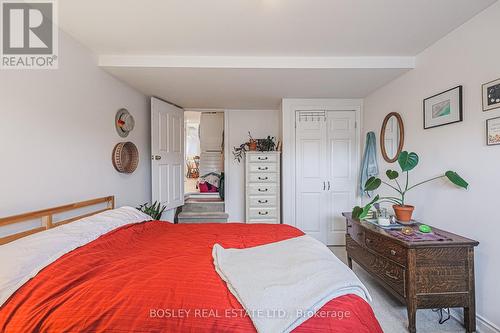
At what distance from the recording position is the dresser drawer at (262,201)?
3.59 meters

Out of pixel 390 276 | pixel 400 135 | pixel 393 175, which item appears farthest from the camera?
pixel 400 135

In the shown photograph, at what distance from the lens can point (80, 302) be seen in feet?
3.24

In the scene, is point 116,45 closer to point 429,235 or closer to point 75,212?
point 75,212

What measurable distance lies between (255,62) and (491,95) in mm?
1866

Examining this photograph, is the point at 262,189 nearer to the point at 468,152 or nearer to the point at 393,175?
the point at 393,175

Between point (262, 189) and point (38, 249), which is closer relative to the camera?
point (38, 249)

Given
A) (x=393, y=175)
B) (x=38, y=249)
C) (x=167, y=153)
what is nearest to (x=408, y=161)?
(x=393, y=175)

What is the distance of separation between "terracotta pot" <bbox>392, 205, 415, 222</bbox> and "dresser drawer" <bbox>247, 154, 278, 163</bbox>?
5.92ft

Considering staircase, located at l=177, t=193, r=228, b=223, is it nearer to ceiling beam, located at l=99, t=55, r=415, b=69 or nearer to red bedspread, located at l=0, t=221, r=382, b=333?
ceiling beam, located at l=99, t=55, r=415, b=69

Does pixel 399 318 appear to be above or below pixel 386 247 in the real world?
below

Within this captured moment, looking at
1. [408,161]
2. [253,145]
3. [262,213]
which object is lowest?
[262,213]

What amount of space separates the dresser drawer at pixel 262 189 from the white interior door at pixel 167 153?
4.01 feet

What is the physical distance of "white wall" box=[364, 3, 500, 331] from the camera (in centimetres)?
163

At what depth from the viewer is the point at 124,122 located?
2.71m
